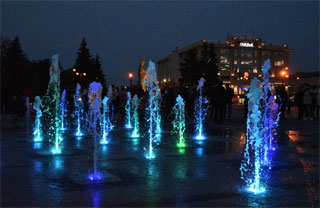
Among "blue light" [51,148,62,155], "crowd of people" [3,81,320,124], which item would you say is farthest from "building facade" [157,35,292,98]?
"blue light" [51,148,62,155]

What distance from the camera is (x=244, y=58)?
352 feet

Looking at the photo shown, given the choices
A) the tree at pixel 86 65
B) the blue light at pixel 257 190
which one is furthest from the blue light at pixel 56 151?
the tree at pixel 86 65

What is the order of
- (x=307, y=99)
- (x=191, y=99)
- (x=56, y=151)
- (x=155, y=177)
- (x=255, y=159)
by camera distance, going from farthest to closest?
(x=191, y=99) < (x=307, y=99) < (x=56, y=151) < (x=255, y=159) < (x=155, y=177)

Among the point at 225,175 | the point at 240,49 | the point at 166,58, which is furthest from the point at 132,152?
the point at 166,58

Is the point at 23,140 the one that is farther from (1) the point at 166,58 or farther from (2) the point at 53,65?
(1) the point at 166,58

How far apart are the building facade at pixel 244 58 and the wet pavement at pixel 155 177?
91126 mm

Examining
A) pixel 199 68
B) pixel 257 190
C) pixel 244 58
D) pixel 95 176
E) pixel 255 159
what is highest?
pixel 244 58

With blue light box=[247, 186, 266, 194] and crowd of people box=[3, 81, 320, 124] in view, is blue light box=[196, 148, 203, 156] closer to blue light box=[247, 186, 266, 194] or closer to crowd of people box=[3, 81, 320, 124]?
blue light box=[247, 186, 266, 194]

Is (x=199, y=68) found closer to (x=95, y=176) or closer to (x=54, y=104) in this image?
(x=54, y=104)

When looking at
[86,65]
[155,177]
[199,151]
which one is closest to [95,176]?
[155,177]

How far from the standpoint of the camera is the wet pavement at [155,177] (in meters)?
4.73

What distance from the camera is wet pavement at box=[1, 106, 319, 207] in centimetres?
473

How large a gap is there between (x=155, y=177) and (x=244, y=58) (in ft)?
344

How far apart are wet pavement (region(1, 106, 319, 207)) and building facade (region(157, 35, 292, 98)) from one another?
9113 cm
